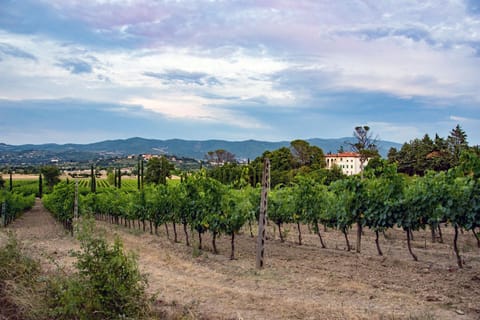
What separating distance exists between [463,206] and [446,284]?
2023mm

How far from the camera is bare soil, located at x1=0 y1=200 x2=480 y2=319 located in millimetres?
6848

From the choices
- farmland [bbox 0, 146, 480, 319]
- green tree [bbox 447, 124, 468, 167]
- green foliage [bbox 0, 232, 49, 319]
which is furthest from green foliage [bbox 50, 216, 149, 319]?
green tree [bbox 447, 124, 468, 167]

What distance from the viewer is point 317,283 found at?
8.82 meters

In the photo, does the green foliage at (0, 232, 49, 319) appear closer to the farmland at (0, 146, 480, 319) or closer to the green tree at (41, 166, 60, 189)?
the farmland at (0, 146, 480, 319)

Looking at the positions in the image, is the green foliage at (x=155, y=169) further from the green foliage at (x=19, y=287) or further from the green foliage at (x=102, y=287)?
the green foliage at (x=102, y=287)

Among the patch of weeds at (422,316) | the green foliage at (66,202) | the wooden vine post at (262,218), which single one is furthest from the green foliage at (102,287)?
the green foliage at (66,202)

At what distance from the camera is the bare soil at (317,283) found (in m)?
6.85

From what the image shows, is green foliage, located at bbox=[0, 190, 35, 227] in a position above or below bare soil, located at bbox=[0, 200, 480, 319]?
below

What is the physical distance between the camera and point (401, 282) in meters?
8.87

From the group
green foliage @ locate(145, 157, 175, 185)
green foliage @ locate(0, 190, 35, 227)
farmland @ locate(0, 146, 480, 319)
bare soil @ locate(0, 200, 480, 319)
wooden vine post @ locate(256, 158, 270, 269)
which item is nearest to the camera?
bare soil @ locate(0, 200, 480, 319)

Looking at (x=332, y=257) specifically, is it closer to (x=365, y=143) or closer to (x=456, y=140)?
(x=365, y=143)

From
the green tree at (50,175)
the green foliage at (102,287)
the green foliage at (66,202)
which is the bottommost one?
the green tree at (50,175)

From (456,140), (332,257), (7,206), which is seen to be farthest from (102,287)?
(456,140)

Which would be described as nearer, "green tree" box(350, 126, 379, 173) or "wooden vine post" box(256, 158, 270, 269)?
"wooden vine post" box(256, 158, 270, 269)
